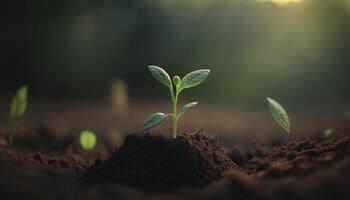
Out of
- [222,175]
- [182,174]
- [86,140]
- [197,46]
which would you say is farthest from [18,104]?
[197,46]

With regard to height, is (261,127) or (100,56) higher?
(100,56)

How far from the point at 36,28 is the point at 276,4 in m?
5.66

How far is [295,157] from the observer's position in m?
2.22

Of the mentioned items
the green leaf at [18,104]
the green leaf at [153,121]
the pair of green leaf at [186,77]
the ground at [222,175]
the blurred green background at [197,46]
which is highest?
the blurred green background at [197,46]

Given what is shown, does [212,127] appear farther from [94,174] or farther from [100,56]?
[100,56]

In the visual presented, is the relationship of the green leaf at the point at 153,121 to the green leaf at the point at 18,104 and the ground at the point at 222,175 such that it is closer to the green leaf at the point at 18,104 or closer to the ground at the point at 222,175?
the ground at the point at 222,175

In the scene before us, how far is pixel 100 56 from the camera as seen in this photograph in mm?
11164

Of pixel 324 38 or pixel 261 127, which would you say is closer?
pixel 261 127

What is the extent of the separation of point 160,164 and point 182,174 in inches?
4.5

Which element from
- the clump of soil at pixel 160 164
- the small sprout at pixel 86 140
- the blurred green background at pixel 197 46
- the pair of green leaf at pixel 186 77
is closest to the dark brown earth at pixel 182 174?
the clump of soil at pixel 160 164

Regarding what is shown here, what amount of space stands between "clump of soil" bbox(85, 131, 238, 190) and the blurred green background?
8.15m

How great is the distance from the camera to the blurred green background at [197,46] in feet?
33.8

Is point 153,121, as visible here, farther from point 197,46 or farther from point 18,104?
point 197,46

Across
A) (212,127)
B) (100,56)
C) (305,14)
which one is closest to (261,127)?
(212,127)
